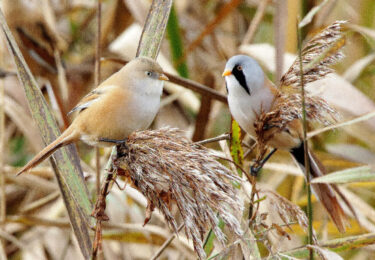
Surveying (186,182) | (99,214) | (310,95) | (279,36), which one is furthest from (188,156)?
(279,36)

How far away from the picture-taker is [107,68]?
120 inches

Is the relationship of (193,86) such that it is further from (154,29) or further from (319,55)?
(319,55)

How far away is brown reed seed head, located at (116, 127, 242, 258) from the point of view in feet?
3.32

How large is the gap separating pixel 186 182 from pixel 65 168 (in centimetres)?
37

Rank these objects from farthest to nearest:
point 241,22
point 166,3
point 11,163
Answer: point 241,22, point 11,163, point 166,3

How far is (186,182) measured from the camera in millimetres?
1029

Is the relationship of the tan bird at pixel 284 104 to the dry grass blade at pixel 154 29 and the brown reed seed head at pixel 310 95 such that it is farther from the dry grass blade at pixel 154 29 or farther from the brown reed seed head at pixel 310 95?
the dry grass blade at pixel 154 29

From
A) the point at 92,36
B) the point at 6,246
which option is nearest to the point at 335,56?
the point at 6,246

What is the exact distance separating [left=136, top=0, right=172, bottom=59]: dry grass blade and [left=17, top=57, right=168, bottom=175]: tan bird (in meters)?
0.04

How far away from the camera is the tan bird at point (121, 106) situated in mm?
1394

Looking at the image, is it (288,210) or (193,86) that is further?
(193,86)

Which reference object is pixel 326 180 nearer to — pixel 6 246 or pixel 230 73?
pixel 230 73

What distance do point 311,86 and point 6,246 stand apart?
5.39ft

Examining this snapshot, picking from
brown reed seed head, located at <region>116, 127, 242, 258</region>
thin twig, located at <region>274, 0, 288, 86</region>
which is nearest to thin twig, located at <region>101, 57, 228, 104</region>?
thin twig, located at <region>274, 0, 288, 86</region>
